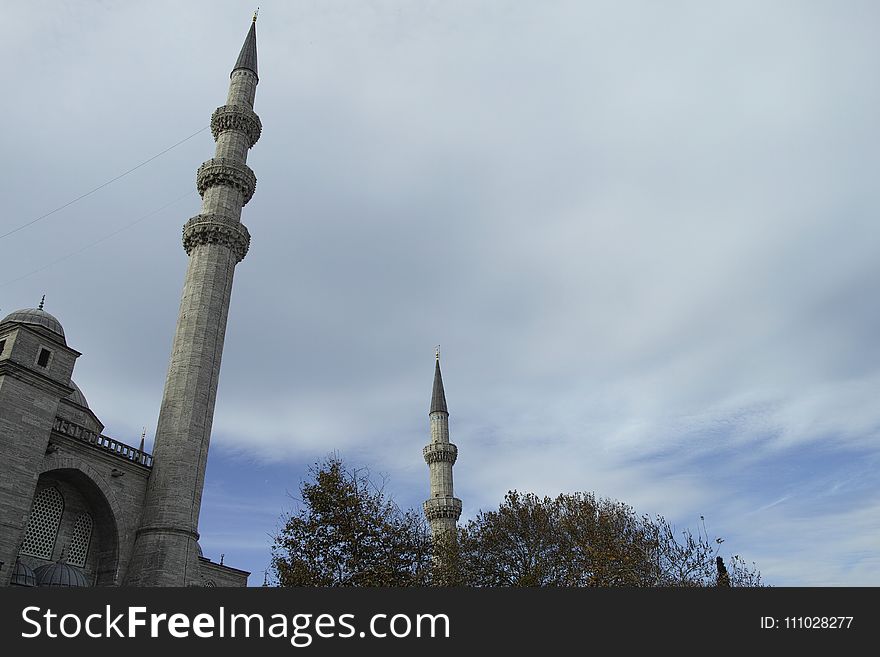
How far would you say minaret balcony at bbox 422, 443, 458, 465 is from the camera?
154ft

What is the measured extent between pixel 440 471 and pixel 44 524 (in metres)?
28.3

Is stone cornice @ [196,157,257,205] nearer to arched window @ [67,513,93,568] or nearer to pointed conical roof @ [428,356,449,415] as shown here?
arched window @ [67,513,93,568]

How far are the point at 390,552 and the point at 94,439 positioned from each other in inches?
447

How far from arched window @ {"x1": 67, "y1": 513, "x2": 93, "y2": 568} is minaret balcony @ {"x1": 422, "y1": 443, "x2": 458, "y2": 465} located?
1066 inches

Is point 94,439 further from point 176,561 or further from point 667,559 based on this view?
point 667,559

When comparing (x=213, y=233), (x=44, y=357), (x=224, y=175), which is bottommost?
(x=44, y=357)

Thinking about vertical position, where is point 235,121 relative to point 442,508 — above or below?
above

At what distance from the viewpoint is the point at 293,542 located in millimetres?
22578

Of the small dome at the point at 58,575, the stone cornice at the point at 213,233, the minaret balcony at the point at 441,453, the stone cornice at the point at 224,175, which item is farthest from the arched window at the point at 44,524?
the minaret balcony at the point at 441,453

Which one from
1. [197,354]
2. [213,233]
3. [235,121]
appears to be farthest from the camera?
[235,121]

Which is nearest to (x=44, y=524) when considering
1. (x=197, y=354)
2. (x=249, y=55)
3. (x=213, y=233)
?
(x=197, y=354)

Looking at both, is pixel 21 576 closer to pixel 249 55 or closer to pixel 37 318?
pixel 37 318

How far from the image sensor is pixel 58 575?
20250 mm

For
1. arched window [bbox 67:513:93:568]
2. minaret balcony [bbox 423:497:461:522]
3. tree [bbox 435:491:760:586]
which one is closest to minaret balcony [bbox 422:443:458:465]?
minaret balcony [bbox 423:497:461:522]
